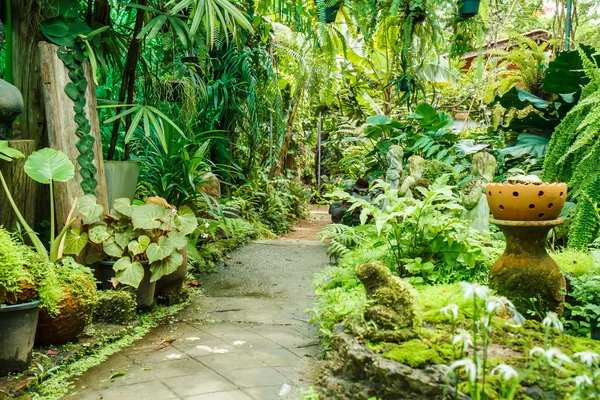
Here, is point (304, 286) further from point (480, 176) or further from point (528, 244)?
point (528, 244)

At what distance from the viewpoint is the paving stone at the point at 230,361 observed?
2951 mm

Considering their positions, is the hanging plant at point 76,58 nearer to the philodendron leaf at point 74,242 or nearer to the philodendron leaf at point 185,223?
the philodendron leaf at point 74,242

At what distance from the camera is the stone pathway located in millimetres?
2654

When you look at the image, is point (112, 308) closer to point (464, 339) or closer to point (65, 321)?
point (65, 321)

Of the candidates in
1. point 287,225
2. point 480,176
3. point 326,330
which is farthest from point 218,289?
point 287,225

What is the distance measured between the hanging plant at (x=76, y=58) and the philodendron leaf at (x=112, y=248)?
438mm

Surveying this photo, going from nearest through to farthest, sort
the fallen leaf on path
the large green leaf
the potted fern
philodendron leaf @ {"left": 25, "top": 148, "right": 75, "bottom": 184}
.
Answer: the fallen leaf on path
the large green leaf
philodendron leaf @ {"left": 25, "top": 148, "right": 75, "bottom": 184}
the potted fern

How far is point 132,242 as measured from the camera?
12.2 feet

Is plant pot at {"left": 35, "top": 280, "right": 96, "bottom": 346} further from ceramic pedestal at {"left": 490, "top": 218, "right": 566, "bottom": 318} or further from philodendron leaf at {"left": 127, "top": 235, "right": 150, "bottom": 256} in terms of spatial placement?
ceramic pedestal at {"left": 490, "top": 218, "right": 566, "bottom": 318}

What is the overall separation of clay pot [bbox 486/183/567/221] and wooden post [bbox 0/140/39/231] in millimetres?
2999

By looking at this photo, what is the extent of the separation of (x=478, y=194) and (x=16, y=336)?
115 inches

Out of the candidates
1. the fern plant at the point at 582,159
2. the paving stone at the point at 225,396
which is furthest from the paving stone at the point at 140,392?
the fern plant at the point at 582,159

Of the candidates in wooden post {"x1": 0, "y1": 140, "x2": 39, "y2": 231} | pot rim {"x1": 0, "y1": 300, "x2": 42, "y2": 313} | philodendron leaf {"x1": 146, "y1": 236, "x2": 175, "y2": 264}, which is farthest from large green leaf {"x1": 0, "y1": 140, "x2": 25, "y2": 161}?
philodendron leaf {"x1": 146, "y1": 236, "x2": 175, "y2": 264}

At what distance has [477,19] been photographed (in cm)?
420
